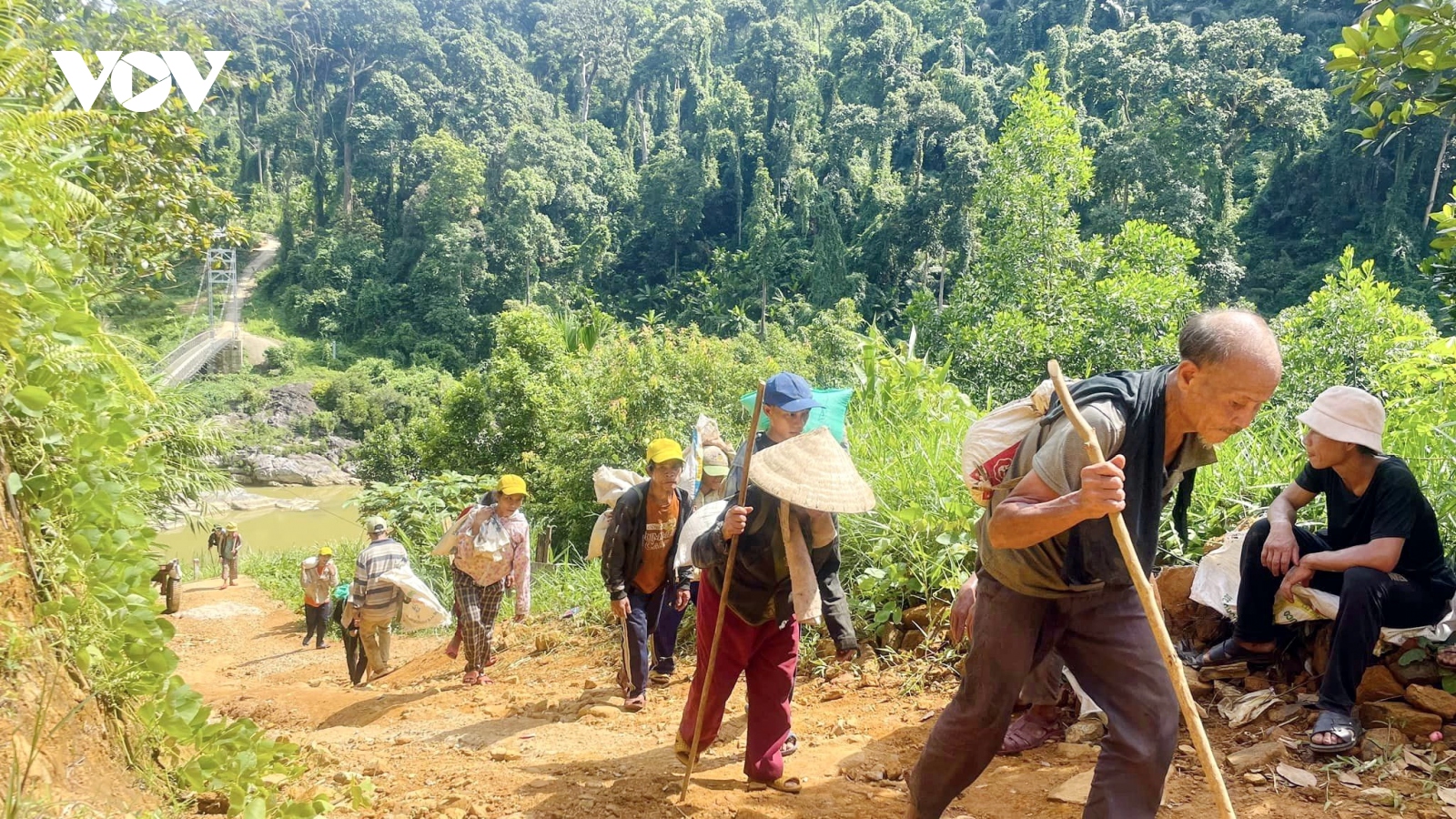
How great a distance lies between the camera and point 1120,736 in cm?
238

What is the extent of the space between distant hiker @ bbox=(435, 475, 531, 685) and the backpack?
4165 millimetres

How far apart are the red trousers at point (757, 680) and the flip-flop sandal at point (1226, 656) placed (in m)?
1.73

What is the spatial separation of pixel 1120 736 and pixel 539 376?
52.8ft

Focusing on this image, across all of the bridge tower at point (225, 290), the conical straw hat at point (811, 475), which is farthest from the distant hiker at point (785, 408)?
the bridge tower at point (225, 290)

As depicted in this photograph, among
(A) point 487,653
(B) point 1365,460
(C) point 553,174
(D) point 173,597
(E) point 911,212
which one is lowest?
(D) point 173,597

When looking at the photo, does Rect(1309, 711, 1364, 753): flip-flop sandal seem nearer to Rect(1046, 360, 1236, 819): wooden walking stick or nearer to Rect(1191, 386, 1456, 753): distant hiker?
Rect(1191, 386, 1456, 753): distant hiker

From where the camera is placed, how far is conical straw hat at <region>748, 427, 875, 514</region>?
10.8 ft

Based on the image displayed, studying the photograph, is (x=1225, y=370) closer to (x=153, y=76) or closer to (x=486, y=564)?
(x=486, y=564)

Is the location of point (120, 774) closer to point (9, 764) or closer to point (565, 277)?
point (9, 764)

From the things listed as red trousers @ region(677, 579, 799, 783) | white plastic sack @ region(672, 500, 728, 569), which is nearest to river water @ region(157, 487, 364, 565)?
white plastic sack @ region(672, 500, 728, 569)

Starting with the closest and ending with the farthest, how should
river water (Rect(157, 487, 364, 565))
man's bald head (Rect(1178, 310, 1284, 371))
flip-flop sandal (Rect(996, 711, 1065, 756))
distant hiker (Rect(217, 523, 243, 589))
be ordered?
1. man's bald head (Rect(1178, 310, 1284, 371))
2. flip-flop sandal (Rect(996, 711, 1065, 756))
3. distant hiker (Rect(217, 523, 243, 589))
4. river water (Rect(157, 487, 364, 565))

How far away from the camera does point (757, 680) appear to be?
12.3ft

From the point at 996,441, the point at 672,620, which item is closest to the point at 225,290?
the point at 672,620

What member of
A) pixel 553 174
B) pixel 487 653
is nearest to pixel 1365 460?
pixel 487 653
